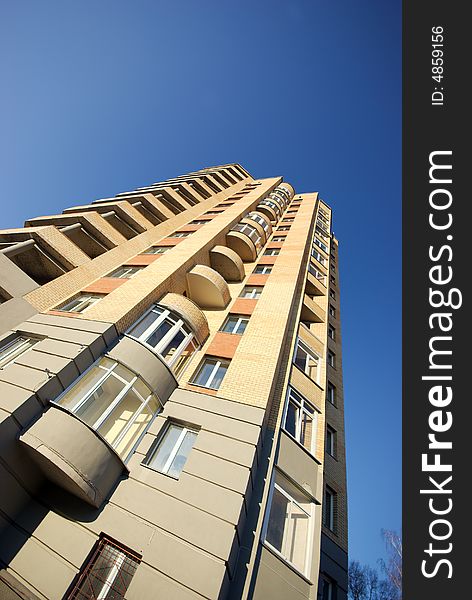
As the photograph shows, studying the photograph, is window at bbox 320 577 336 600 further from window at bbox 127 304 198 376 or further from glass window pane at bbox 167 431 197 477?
window at bbox 127 304 198 376

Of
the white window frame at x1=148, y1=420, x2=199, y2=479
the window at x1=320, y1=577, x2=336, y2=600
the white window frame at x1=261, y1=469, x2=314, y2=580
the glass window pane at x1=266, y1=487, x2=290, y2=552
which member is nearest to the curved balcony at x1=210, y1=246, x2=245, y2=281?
the white window frame at x1=148, y1=420, x2=199, y2=479

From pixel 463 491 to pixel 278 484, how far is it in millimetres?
4558

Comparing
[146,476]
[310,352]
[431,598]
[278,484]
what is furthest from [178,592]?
[310,352]

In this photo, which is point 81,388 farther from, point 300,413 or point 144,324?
point 300,413

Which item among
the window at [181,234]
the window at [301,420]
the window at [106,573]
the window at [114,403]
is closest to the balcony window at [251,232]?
the window at [181,234]

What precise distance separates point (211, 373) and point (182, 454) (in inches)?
144

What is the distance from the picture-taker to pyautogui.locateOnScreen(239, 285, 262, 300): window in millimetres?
15686

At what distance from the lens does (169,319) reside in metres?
10.9

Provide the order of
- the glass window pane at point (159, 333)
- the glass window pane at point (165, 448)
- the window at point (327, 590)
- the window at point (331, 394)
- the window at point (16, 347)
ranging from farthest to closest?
1. the window at point (331, 394)
2. the glass window pane at point (159, 333)
3. the window at point (16, 347)
4. the window at point (327, 590)
5. the glass window pane at point (165, 448)

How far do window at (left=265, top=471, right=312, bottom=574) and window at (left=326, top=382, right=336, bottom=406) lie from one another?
648 cm

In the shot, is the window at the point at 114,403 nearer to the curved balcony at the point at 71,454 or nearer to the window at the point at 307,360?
the curved balcony at the point at 71,454

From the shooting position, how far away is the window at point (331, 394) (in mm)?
14442

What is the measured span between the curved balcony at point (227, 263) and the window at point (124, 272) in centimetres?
433

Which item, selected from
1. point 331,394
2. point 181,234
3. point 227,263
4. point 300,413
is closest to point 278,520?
point 300,413
